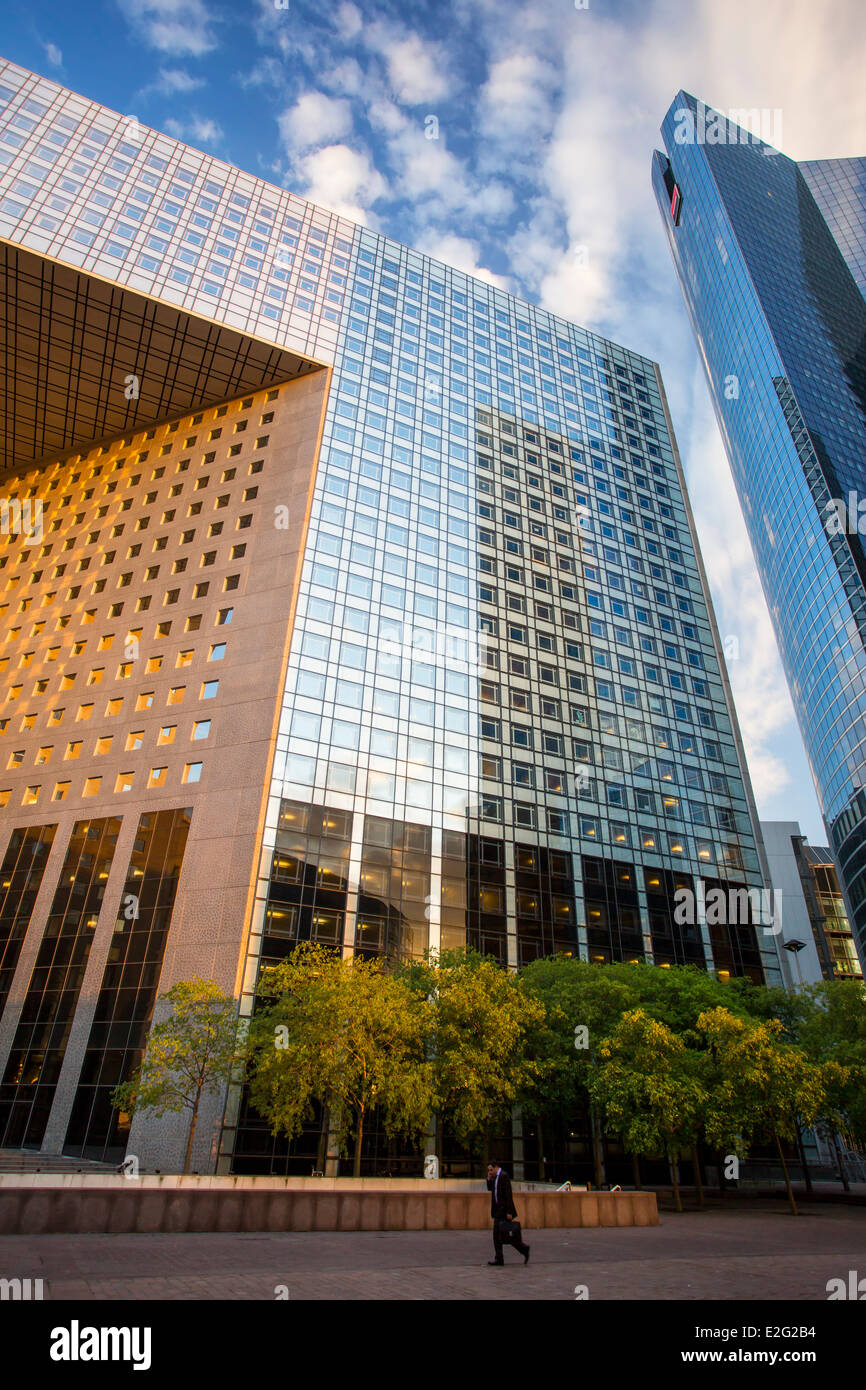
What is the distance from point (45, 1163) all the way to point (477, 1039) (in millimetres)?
20832

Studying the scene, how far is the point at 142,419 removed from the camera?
70.3 meters

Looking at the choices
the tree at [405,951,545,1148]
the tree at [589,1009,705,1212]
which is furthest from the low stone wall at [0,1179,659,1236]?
the tree at [405,951,545,1148]

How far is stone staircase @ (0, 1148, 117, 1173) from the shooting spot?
3481 cm

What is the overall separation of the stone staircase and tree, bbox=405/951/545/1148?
1526 centimetres

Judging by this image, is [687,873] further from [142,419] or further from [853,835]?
[142,419]

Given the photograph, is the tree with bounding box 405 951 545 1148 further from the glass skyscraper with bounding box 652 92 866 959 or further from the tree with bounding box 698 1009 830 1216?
the glass skyscraper with bounding box 652 92 866 959

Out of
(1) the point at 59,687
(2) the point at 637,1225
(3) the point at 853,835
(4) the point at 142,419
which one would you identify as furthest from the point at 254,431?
(3) the point at 853,835

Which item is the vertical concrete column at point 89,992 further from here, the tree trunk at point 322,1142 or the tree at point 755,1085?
the tree at point 755,1085

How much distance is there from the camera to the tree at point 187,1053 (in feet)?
109

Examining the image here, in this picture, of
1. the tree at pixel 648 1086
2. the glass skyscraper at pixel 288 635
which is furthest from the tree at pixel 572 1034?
the glass skyscraper at pixel 288 635

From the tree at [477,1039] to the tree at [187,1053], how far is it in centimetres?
861

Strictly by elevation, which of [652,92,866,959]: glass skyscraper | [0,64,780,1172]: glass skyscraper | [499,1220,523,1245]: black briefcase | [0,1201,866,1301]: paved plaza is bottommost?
[0,1201,866,1301]: paved plaza

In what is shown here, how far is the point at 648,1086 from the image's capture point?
3312 cm
